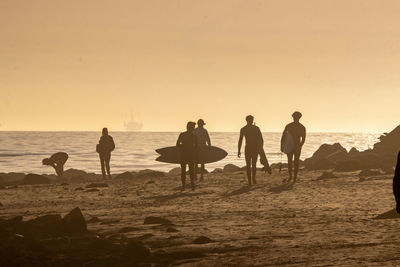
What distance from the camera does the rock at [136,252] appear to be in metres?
10.4

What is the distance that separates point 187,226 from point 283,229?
1.91 metres

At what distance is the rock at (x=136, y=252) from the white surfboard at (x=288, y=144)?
14.8m

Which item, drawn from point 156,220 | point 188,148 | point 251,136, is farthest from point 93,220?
point 251,136

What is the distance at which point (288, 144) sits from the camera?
82.4ft

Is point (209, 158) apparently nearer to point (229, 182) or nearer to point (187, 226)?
point (229, 182)

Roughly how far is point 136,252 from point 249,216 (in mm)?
5148

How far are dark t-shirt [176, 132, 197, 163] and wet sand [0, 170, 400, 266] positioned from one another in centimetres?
113

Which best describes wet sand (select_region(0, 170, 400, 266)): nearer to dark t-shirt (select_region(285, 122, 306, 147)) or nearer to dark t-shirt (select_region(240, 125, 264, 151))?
dark t-shirt (select_region(240, 125, 264, 151))

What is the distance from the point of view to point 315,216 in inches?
587

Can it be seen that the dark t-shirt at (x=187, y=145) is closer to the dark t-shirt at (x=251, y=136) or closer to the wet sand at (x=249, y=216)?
the wet sand at (x=249, y=216)

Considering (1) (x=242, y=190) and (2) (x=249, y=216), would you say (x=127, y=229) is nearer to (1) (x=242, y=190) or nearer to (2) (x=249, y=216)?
(2) (x=249, y=216)

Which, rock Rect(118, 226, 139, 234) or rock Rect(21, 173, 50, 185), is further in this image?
rock Rect(21, 173, 50, 185)

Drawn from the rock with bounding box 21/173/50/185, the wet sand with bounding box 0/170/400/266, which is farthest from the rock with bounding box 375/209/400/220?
the rock with bounding box 21/173/50/185

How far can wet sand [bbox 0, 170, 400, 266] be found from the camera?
409 inches
